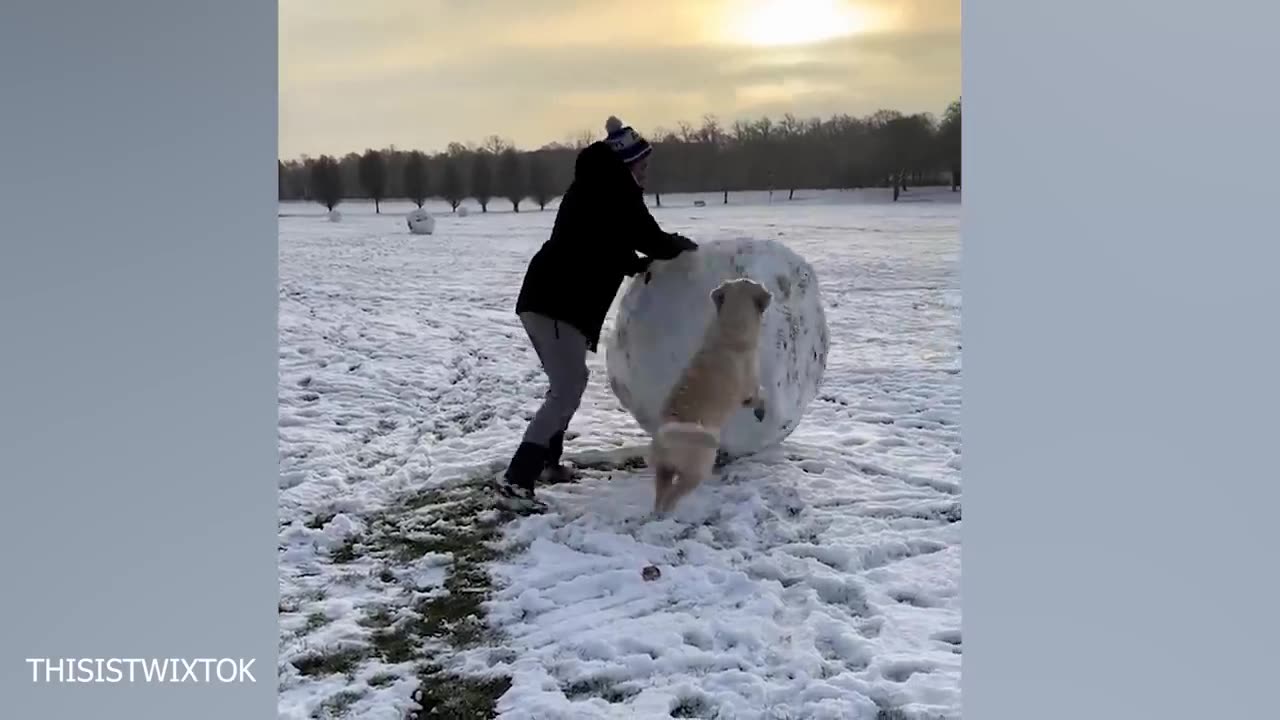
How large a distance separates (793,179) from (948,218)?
153 centimetres

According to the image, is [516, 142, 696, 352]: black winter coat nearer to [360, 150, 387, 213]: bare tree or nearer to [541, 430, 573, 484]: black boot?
[541, 430, 573, 484]: black boot

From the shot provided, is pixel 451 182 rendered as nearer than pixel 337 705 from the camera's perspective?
No

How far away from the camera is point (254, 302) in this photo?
3037 mm

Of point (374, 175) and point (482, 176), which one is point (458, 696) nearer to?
point (482, 176)

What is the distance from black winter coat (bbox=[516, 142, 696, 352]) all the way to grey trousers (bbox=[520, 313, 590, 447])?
0.04 meters

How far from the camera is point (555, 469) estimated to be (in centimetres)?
399

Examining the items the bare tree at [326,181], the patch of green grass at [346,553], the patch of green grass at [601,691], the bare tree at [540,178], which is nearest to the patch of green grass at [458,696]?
the patch of green grass at [601,691]

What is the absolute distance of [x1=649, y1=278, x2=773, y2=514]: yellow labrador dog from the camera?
333 centimetres

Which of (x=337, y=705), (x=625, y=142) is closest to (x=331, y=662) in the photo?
(x=337, y=705)

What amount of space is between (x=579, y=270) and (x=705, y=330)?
52cm

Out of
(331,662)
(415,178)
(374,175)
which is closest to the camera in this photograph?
(331,662)

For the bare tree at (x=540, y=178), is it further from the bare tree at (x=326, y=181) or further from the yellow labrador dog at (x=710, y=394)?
the yellow labrador dog at (x=710, y=394)

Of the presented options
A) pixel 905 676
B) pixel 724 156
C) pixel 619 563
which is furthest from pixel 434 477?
pixel 724 156

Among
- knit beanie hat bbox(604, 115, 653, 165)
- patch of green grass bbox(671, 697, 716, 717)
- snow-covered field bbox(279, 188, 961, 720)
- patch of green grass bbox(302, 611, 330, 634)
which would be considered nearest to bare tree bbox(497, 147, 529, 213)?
snow-covered field bbox(279, 188, 961, 720)
